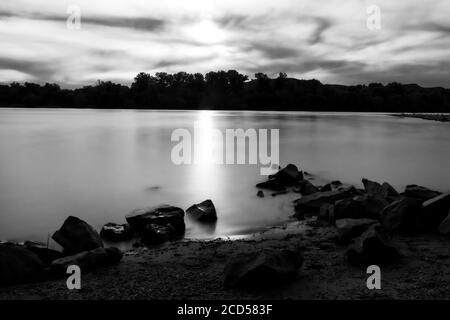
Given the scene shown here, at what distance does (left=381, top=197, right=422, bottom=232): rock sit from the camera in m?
9.49

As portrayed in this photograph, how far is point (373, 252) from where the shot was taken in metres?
7.49

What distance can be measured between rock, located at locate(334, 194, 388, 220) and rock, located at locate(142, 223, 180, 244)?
14.8 feet

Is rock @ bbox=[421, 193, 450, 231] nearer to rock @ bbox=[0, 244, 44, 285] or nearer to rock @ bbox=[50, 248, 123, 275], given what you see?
rock @ bbox=[50, 248, 123, 275]

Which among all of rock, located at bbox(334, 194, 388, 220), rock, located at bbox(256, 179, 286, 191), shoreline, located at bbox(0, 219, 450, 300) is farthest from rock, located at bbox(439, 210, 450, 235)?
rock, located at bbox(256, 179, 286, 191)

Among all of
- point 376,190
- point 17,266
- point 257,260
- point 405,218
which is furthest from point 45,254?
point 376,190

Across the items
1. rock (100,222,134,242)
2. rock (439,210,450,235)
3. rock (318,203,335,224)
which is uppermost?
rock (439,210,450,235)

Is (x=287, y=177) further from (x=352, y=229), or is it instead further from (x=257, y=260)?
(x=257, y=260)

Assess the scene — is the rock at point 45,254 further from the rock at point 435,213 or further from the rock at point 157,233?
the rock at point 435,213

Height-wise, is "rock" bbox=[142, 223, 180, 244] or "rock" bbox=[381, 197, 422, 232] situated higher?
"rock" bbox=[381, 197, 422, 232]
